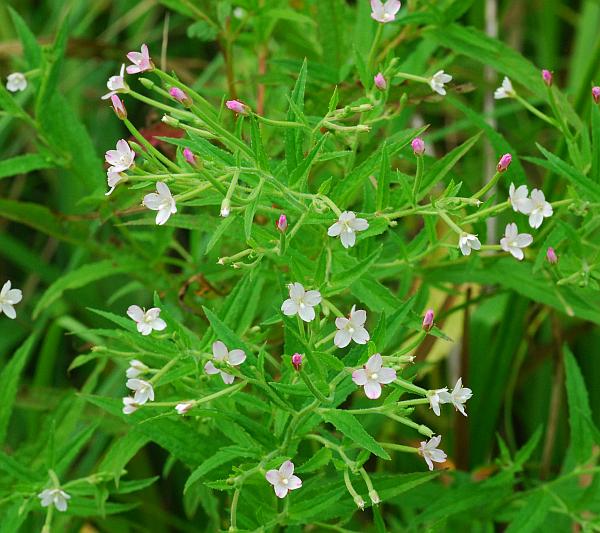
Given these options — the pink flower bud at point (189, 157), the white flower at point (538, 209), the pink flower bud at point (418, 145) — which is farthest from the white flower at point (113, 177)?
the white flower at point (538, 209)

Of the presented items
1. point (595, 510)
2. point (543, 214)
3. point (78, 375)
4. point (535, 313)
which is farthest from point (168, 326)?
point (78, 375)

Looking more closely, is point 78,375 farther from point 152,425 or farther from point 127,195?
point 152,425

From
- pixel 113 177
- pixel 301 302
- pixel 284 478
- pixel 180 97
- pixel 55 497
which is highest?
pixel 180 97

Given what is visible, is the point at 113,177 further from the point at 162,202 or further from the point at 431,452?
Result: the point at 431,452

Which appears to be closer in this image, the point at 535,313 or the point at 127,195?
the point at 127,195

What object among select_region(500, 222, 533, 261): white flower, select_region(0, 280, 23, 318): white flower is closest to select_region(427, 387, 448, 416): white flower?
select_region(500, 222, 533, 261): white flower

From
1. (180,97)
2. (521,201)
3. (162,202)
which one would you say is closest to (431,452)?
(521,201)
